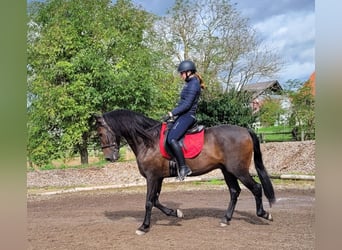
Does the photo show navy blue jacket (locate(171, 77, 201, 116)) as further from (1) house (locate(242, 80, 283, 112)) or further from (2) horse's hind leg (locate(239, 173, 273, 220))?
(1) house (locate(242, 80, 283, 112))

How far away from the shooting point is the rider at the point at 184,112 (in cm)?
426

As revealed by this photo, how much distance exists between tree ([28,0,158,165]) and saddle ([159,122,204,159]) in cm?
310

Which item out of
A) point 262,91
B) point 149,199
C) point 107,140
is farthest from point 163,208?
point 262,91

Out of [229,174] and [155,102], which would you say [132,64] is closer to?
[155,102]

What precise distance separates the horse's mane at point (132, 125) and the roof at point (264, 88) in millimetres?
4979

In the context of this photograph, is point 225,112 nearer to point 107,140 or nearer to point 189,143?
point 189,143

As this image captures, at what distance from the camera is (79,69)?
26.2 feet

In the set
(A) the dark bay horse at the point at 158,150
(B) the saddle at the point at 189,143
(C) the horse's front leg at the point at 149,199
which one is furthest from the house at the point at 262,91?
(C) the horse's front leg at the point at 149,199

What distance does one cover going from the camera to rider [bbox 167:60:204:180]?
4.26 m

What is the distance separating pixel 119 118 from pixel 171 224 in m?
1.63

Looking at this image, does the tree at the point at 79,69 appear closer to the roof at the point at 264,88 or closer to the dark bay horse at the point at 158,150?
the roof at the point at 264,88

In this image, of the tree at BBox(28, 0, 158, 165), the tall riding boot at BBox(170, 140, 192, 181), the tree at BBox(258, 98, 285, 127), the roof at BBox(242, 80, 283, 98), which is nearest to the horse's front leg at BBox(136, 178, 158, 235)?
the tall riding boot at BBox(170, 140, 192, 181)

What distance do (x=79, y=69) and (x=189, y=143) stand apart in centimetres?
452

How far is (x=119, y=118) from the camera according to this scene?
14.4 ft
